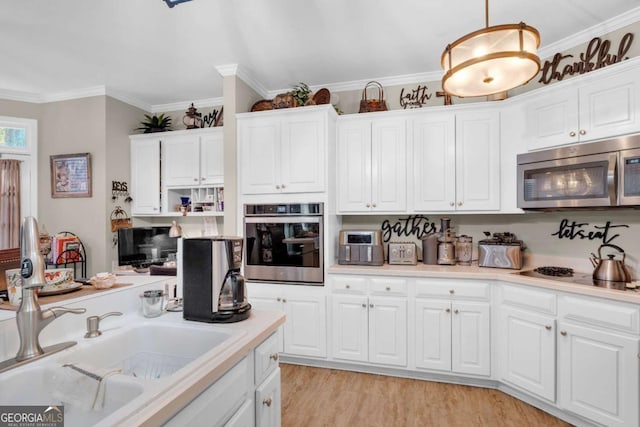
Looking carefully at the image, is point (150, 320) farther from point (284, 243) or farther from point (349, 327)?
point (349, 327)

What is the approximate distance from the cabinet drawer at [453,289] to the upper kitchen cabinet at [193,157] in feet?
8.01

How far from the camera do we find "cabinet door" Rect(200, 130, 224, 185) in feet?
12.0

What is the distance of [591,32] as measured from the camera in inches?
98.6

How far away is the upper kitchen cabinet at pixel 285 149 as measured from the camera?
2.91m

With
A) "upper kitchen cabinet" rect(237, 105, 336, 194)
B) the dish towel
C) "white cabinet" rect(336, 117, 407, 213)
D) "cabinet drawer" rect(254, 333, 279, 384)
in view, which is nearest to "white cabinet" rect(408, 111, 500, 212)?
"white cabinet" rect(336, 117, 407, 213)

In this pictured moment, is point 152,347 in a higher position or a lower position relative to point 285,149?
lower

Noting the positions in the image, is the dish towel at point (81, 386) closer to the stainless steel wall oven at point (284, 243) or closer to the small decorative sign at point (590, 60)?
the stainless steel wall oven at point (284, 243)

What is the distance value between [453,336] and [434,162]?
149 centimetres

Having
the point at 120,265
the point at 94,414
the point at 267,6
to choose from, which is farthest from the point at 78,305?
the point at 120,265

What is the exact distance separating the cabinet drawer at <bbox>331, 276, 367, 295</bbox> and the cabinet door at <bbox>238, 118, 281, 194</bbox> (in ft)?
3.27

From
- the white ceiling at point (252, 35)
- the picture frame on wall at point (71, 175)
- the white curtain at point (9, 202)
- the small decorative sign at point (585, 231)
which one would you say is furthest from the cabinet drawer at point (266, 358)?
the white curtain at point (9, 202)

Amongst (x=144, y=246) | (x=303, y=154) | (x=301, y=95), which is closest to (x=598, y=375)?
(x=303, y=154)

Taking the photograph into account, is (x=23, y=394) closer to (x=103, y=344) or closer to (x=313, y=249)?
(x=103, y=344)

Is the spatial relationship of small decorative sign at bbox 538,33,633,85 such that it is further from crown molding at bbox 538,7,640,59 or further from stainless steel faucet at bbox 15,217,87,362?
stainless steel faucet at bbox 15,217,87,362
